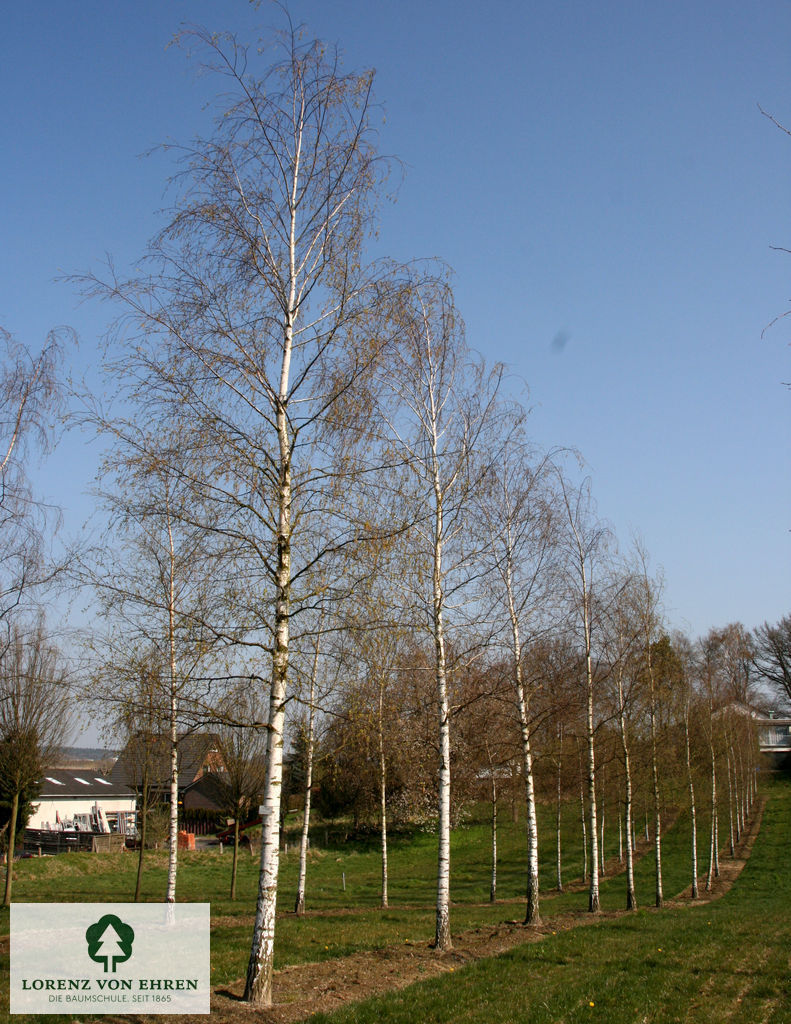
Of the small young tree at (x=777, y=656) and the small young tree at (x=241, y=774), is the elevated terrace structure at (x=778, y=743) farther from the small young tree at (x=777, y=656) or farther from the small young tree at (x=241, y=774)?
the small young tree at (x=241, y=774)

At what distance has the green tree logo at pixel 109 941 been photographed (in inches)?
330

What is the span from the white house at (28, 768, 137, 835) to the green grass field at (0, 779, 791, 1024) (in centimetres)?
1958

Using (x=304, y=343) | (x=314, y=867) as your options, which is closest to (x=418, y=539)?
(x=304, y=343)

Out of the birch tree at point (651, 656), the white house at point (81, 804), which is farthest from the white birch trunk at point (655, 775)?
the white house at point (81, 804)

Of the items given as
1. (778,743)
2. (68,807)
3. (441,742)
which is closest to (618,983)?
(441,742)

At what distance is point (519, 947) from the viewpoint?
39.9 ft

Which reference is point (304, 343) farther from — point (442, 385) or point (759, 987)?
point (759, 987)

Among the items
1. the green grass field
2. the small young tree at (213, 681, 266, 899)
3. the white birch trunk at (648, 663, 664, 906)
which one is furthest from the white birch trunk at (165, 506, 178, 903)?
the white birch trunk at (648, 663, 664, 906)

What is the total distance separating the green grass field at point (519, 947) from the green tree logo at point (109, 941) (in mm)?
1024

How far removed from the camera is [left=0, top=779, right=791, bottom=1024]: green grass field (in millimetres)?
8039

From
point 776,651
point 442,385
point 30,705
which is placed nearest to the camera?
point 442,385

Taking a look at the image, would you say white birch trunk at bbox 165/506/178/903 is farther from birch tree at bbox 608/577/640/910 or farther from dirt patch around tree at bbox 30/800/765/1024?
birch tree at bbox 608/577/640/910

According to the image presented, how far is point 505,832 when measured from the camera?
46250 millimetres

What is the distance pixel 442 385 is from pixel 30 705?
14321mm
